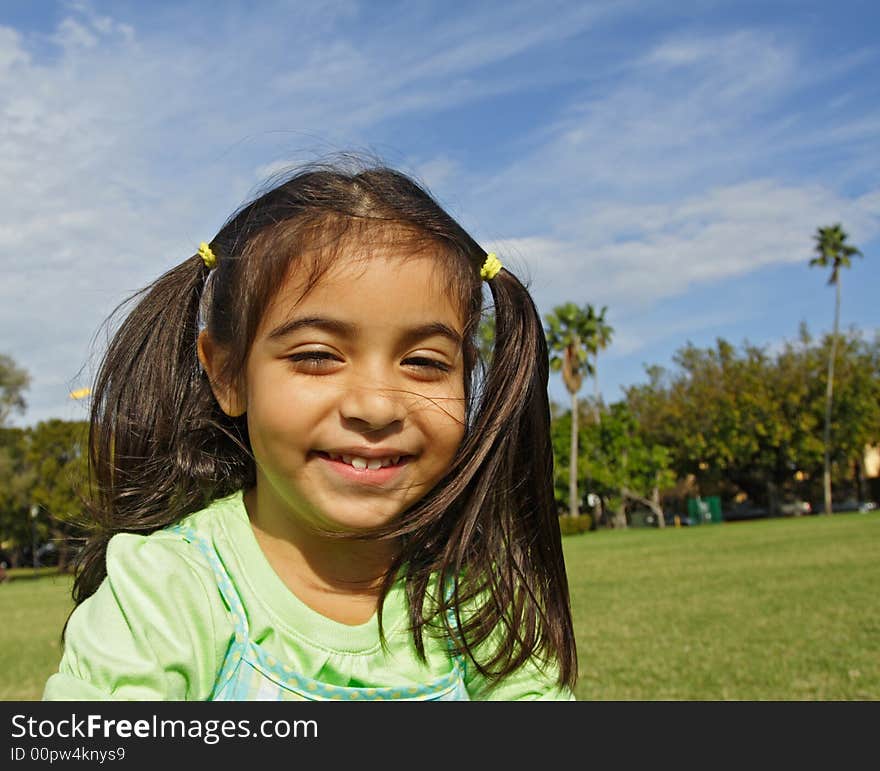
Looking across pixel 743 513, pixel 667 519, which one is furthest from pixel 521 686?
pixel 743 513

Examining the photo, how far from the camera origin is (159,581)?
1805mm

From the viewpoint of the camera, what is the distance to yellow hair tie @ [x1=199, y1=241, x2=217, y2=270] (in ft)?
7.79

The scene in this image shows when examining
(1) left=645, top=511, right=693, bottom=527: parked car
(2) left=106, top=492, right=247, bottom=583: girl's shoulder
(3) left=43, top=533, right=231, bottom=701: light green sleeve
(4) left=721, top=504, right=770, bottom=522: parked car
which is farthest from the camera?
(4) left=721, top=504, right=770, bottom=522: parked car

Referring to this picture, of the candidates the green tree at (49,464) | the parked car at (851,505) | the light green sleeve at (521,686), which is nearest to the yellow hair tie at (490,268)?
the light green sleeve at (521,686)

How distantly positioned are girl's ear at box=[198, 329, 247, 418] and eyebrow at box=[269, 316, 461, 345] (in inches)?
11.1

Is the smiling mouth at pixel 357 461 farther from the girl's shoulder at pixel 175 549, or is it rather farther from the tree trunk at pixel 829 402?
the tree trunk at pixel 829 402

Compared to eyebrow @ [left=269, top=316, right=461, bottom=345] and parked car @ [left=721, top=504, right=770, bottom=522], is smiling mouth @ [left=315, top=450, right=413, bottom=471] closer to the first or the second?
eyebrow @ [left=269, top=316, right=461, bottom=345]

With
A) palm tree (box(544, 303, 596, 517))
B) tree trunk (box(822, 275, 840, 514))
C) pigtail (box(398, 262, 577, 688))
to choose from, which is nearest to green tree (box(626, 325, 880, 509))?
tree trunk (box(822, 275, 840, 514))

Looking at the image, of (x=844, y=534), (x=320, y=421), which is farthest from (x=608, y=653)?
(x=844, y=534)

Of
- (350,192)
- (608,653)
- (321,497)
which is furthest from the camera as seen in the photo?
(608,653)

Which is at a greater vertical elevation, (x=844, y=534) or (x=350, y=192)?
(x=350, y=192)

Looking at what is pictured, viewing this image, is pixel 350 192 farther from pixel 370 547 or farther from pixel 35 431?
pixel 35 431

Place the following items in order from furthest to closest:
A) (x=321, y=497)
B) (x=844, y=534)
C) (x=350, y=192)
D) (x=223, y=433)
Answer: (x=844, y=534)
(x=223, y=433)
(x=350, y=192)
(x=321, y=497)

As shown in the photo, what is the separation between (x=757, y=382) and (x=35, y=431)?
119 ft
